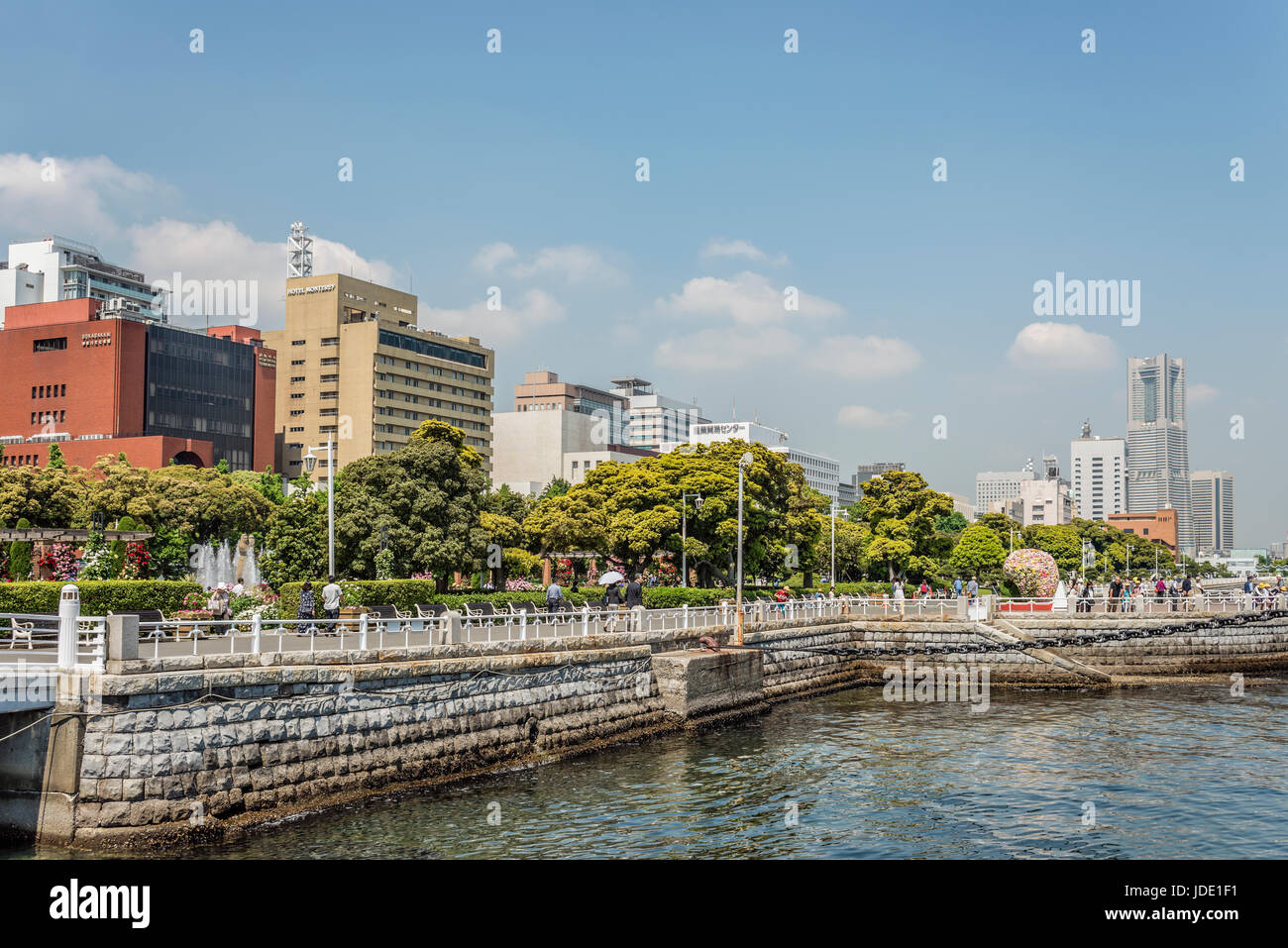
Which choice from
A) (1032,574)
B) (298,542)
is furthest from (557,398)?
(298,542)

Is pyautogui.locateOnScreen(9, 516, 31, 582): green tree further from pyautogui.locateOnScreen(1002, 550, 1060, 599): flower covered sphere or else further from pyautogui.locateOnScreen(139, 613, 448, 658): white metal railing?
pyautogui.locateOnScreen(1002, 550, 1060, 599): flower covered sphere

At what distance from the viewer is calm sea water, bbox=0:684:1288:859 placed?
1770cm

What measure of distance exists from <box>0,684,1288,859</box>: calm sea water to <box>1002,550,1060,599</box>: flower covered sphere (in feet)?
104

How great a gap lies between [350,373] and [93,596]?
108 metres

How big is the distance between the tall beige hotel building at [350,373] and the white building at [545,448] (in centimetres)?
2993

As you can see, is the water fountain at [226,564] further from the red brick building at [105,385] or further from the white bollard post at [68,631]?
the white bollard post at [68,631]

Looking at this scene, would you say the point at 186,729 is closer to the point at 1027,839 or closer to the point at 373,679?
the point at 373,679

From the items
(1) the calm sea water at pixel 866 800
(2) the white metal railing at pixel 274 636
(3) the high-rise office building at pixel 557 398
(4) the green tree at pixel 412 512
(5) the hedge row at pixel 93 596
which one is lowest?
(1) the calm sea water at pixel 866 800

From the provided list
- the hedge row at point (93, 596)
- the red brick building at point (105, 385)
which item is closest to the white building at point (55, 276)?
the red brick building at point (105, 385)

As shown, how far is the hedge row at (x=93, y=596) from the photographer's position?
25.9 meters

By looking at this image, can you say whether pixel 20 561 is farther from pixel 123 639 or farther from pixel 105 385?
pixel 105 385

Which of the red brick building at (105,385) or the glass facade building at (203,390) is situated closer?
the red brick building at (105,385)
